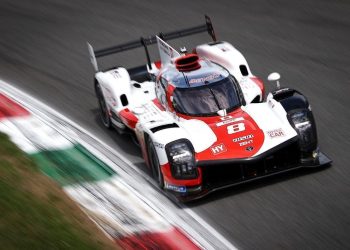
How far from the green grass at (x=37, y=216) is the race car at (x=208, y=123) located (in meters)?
1.74

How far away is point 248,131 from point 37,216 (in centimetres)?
344

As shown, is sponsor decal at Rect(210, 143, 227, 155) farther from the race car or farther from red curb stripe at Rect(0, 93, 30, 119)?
red curb stripe at Rect(0, 93, 30, 119)

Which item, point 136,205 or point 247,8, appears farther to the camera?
point 247,8

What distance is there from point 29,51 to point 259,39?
479cm

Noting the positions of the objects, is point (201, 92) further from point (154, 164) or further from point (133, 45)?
point (133, 45)

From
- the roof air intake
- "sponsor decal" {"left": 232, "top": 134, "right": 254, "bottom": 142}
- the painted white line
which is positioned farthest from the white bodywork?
the roof air intake

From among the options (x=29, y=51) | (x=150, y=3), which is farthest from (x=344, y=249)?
(x=150, y=3)

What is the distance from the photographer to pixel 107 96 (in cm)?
1283

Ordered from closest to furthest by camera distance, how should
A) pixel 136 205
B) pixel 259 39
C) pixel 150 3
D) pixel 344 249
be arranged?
1. pixel 344 249
2. pixel 136 205
3. pixel 259 39
4. pixel 150 3

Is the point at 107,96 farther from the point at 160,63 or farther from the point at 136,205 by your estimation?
the point at 136,205

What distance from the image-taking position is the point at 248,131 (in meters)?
10.4

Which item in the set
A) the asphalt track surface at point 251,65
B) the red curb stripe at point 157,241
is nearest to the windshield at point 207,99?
the asphalt track surface at point 251,65

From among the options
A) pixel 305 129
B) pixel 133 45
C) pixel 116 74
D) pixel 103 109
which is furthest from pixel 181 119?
pixel 133 45

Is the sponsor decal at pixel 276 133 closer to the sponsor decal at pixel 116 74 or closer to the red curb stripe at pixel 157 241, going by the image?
the red curb stripe at pixel 157 241
